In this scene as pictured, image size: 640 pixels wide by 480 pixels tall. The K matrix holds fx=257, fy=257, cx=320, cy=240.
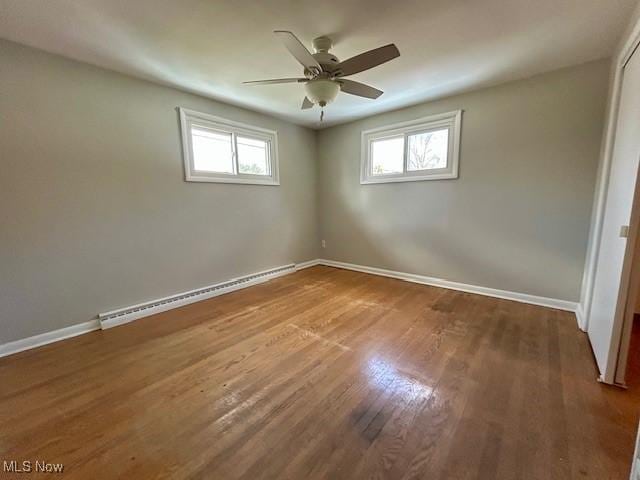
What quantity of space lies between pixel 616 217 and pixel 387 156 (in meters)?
2.70

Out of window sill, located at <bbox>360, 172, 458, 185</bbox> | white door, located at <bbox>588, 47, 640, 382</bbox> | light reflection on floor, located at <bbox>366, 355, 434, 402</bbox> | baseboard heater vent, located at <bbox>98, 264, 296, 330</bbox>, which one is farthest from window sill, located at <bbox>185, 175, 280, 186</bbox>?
white door, located at <bbox>588, 47, 640, 382</bbox>

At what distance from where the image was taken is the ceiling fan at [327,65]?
5.66 ft

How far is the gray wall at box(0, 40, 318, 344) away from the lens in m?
2.10

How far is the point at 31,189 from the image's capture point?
84.7 inches

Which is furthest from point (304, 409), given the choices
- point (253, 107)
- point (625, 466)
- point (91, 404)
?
point (253, 107)

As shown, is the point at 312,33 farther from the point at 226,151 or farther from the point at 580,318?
the point at 580,318

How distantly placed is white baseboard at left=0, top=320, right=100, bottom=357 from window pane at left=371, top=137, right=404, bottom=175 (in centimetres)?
404

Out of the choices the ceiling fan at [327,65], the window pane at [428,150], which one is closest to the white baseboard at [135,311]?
the ceiling fan at [327,65]

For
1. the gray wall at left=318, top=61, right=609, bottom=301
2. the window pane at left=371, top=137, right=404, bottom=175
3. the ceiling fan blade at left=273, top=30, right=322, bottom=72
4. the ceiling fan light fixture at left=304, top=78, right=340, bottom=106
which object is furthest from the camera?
the window pane at left=371, top=137, right=404, bottom=175

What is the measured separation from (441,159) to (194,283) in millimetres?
3646

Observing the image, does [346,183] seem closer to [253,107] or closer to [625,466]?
[253,107]

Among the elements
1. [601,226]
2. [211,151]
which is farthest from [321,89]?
[601,226]

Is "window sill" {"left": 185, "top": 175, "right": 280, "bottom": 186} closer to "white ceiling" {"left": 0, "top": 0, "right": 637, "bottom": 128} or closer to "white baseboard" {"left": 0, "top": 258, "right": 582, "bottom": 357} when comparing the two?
"white ceiling" {"left": 0, "top": 0, "right": 637, "bottom": 128}

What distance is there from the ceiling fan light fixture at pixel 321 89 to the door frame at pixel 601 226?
1.99m
